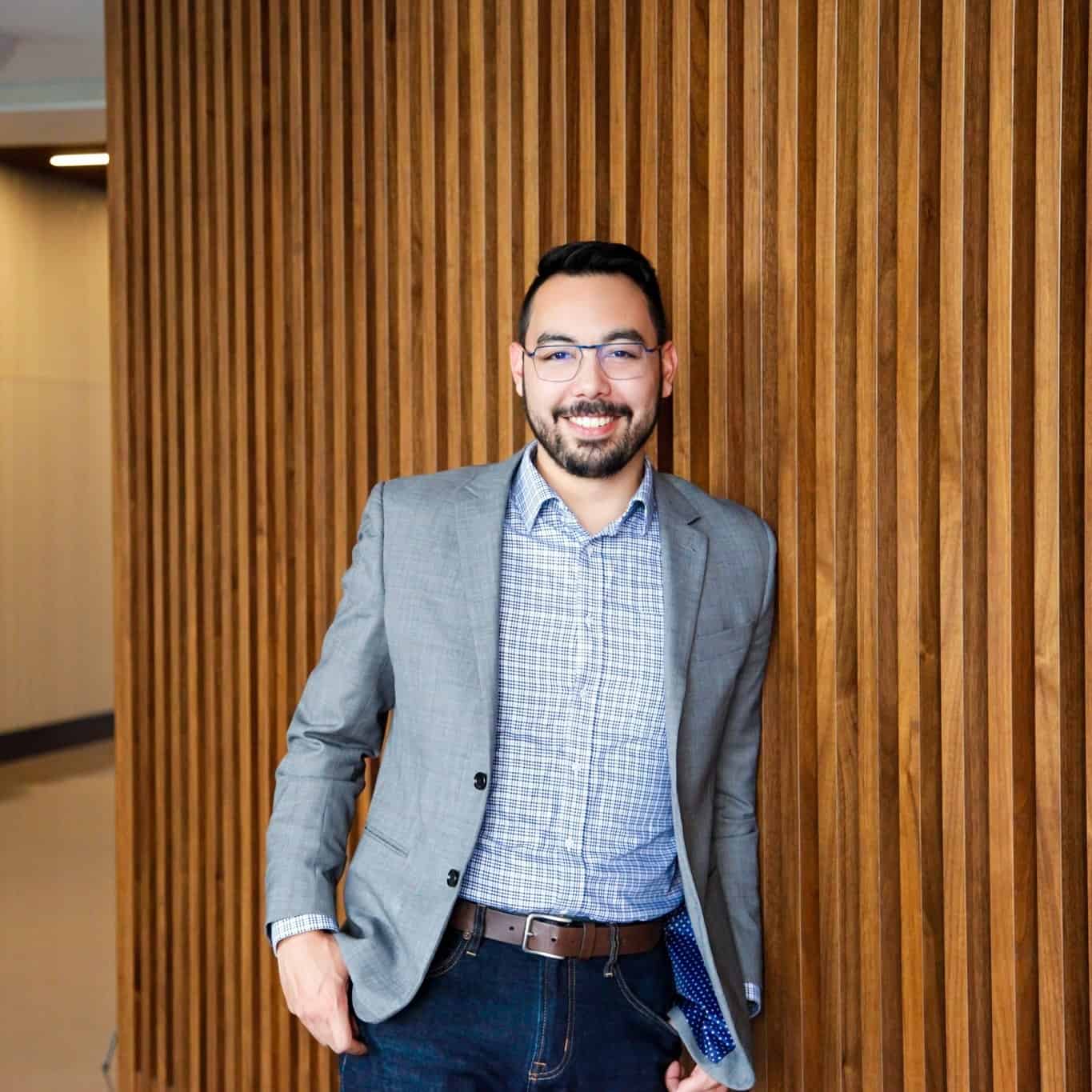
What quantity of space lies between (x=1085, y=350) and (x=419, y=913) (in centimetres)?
128

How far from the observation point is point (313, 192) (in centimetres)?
307

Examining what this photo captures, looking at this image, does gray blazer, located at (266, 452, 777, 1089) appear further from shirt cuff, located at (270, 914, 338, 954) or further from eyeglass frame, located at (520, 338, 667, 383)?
eyeglass frame, located at (520, 338, 667, 383)

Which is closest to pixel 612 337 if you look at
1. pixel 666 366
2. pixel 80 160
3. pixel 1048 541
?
pixel 666 366

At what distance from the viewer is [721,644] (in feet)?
7.04

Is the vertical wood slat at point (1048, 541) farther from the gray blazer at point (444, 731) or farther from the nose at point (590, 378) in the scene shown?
the nose at point (590, 378)

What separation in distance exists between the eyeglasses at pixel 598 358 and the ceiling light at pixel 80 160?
24.0 ft

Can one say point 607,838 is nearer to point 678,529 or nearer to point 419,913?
point 419,913

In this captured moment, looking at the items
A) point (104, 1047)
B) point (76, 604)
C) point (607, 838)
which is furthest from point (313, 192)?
point (76, 604)

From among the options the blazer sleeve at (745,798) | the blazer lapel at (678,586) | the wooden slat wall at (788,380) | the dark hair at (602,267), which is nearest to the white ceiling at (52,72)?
the wooden slat wall at (788,380)

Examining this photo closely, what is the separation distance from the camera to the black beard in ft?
6.80

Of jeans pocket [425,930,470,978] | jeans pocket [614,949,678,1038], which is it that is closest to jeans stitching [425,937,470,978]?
jeans pocket [425,930,470,978]

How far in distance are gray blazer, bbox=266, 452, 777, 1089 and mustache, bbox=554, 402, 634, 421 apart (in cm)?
18

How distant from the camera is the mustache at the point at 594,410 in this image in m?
2.06

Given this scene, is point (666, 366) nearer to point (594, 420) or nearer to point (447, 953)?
point (594, 420)
